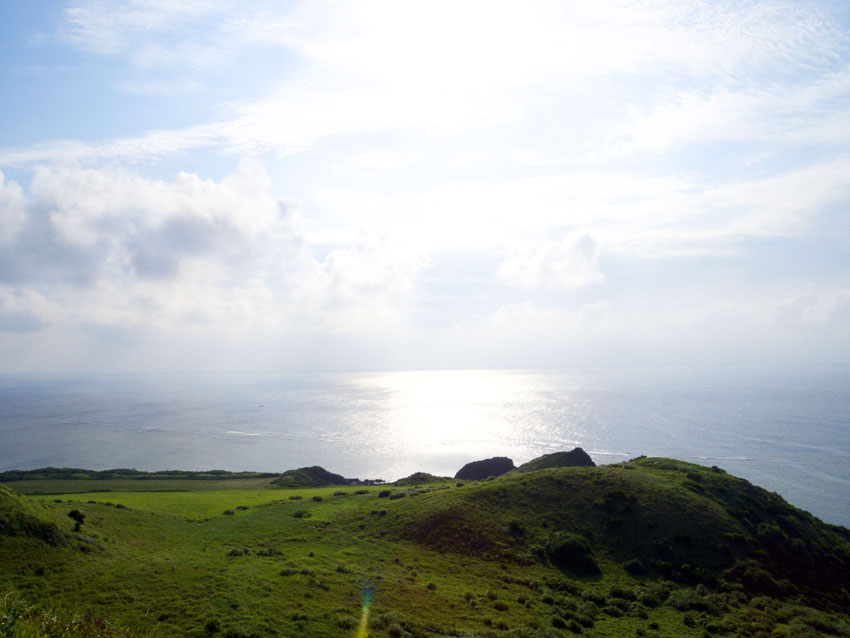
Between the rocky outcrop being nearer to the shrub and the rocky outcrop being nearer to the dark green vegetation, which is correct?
the dark green vegetation

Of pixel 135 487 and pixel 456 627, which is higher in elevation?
pixel 456 627

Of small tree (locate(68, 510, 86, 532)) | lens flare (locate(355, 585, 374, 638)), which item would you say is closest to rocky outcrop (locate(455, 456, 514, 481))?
lens flare (locate(355, 585, 374, 638))

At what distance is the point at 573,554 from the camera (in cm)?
4541

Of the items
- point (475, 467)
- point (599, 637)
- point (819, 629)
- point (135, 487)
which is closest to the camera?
point (599, 637)

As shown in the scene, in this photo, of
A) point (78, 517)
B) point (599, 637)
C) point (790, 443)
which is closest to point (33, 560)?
point (78, 517)

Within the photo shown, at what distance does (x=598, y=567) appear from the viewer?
1747 inches

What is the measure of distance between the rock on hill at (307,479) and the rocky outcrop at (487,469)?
2555 centimetres

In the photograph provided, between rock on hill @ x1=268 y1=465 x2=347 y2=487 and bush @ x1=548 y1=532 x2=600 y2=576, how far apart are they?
5538 cm

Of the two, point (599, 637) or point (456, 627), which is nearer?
point (456, 627)

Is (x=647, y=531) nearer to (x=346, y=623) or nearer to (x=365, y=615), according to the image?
(x=365, y=615)

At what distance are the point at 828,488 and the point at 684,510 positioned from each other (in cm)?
8185

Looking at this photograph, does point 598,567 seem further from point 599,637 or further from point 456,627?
point 456,627

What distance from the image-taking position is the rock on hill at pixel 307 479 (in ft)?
293

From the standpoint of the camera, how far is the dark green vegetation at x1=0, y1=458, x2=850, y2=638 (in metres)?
27.0
